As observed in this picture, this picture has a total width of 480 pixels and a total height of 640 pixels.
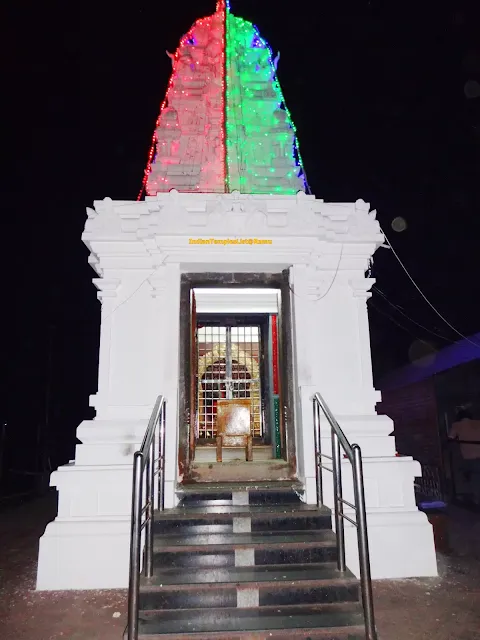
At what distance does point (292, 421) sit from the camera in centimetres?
509

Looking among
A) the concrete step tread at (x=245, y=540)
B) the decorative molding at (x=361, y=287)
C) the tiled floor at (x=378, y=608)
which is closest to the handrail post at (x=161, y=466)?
the concrete step tread at (x=245, y=540)

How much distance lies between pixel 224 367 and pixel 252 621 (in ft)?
20.9

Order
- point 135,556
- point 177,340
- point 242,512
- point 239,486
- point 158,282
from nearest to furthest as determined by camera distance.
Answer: point 135,556
point 242,512
point 239,486
point 177,340
point 158,282

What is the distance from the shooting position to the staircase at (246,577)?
3275mm

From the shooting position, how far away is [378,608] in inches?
152

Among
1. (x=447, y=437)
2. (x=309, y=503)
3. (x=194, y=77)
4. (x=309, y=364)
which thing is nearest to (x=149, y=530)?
(x=309, y=503)

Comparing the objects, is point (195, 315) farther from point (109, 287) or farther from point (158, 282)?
point (109, 287)

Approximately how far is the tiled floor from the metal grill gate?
4.75m

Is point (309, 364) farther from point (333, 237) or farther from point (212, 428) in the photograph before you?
point (212, 428)

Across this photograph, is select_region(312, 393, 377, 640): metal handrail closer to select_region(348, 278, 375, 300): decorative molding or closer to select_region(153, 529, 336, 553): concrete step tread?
select_region(153, 529, 336, 553): concrete step tread

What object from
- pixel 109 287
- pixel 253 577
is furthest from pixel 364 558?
pixel 109 287

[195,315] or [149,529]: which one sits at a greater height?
[195,315]

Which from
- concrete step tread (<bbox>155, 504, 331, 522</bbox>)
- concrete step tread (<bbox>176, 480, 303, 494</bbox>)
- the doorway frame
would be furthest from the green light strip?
concrete step tread (<bbox>155, 504, 331, 522</bbox>)

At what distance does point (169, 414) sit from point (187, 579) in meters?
1.66
